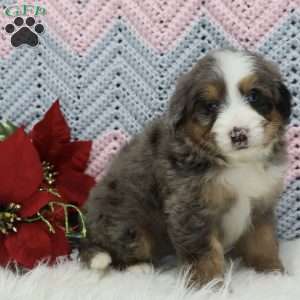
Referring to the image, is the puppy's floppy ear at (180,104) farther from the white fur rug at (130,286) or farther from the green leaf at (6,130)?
the green leaf at (6,130)

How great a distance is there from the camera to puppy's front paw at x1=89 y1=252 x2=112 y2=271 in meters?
2.21

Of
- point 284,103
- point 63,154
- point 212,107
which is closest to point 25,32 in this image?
point 63,154

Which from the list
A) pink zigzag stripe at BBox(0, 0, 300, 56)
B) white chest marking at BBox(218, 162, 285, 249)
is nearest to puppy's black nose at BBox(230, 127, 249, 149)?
white chest marking at BBox(218, 162, 285, 249)

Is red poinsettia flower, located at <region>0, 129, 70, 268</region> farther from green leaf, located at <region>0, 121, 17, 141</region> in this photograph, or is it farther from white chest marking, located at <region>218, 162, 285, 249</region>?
white chest marking, located at <region>218, 162, 285, 249</region>

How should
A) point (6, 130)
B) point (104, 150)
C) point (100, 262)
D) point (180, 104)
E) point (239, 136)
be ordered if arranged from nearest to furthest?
point (239, 136), point (180, 104), point (100, 262), point (6, 130), point (104, 150)

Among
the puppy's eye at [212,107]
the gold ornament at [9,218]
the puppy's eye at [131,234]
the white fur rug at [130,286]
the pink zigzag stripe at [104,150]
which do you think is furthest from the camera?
the pink zigzag stripe at [104,150]

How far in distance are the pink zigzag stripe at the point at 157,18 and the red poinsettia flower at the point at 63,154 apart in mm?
390

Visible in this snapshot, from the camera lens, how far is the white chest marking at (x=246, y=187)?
2137mm

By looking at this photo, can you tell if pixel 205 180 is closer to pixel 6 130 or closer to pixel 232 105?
pixel 232 105

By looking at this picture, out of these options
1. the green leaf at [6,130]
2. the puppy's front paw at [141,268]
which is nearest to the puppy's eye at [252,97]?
the puppy's front paw at [141,268]

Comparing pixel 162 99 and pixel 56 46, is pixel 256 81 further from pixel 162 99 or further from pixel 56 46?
pixel 56 46

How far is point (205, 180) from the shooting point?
83.0 inches

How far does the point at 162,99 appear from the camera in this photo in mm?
2768

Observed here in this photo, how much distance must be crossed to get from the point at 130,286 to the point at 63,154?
Result: 37.5 inches
